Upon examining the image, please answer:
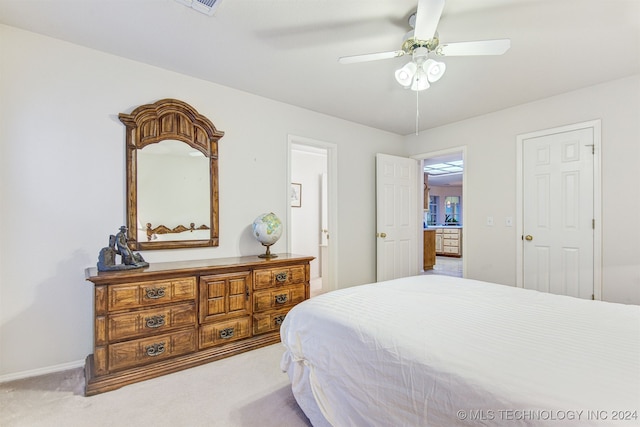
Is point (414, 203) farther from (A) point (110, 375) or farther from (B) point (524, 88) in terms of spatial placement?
(A) point (110, 375)

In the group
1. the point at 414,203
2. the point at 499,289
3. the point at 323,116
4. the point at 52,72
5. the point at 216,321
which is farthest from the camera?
the point at 414,203

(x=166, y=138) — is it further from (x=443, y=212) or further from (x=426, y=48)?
(x=443, y=212)

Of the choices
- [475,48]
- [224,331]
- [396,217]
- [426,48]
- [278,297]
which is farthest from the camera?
[396,217]

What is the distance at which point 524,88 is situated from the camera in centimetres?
296

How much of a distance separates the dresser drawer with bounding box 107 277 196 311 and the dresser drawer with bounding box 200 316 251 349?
312mm

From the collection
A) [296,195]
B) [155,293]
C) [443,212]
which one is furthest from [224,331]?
[443,212]

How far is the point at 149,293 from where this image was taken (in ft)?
7.00

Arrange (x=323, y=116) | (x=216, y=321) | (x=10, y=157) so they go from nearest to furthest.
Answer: (x=10, y=157)
(x=216, y=321)
(x=323, y=116)

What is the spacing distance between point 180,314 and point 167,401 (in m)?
0.59

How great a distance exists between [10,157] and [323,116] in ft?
9.65

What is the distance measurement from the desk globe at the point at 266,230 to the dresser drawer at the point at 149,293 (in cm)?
79

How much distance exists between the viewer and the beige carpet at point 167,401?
167 centimetres

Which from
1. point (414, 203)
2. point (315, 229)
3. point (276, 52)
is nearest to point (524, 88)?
point (414, 203)

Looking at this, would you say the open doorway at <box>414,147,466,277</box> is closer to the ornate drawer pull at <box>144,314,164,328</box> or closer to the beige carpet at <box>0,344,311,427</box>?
the beige carpet at <box>0,344,311,427</box>
